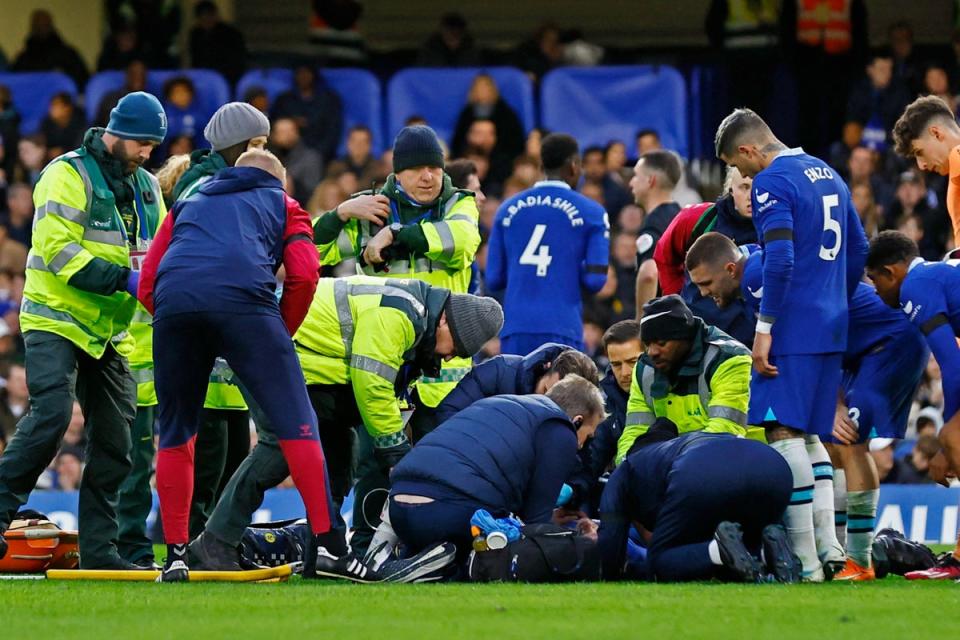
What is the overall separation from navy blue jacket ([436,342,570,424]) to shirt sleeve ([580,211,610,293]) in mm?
Answer: 2227

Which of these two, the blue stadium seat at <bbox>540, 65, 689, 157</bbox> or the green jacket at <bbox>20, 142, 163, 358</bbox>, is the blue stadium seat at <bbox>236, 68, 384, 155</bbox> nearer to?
Result: the blue stadium seat at <bbox>540, 65, 689, 157</bbox>

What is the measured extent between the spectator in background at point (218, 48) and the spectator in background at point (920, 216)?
6.79 m

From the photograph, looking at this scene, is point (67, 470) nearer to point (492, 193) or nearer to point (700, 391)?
point (492, 193)

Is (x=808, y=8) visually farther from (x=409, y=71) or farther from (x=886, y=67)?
(x=409, y=71)

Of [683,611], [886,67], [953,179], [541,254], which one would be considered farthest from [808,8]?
[683,611]

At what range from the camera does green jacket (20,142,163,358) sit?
9.03m

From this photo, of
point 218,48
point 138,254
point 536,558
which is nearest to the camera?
point 536,558

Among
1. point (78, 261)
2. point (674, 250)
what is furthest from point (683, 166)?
point (78, 261)

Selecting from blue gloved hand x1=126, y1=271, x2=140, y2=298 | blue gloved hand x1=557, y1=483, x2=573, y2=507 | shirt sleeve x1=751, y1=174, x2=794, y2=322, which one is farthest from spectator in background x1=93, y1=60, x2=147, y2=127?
shirt sleeve x1=751, y1=174, x2=794, y2=322

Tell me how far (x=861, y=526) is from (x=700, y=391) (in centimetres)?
119

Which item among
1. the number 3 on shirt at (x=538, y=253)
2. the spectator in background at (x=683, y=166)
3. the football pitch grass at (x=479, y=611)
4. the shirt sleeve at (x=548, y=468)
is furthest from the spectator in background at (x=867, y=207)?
the football pitch grass at (x=479, y=611)

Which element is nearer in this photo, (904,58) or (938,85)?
(938,85)

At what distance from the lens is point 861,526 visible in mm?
9570

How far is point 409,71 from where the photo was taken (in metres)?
18.3
